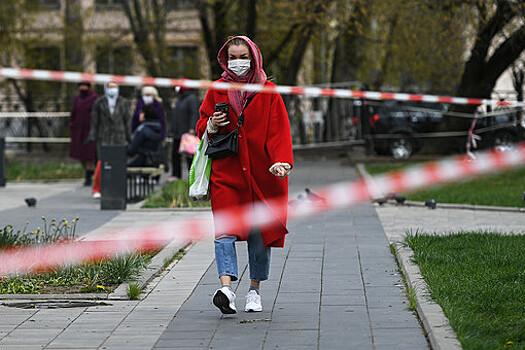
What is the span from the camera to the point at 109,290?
7453mm

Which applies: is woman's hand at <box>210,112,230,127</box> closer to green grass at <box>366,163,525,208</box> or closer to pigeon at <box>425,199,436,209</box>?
pigeon at <box>425,199,436,209</box>

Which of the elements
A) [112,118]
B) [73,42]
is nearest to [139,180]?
[112,118]

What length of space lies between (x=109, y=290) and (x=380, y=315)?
209 centimetres

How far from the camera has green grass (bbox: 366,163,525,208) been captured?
45.4 ft

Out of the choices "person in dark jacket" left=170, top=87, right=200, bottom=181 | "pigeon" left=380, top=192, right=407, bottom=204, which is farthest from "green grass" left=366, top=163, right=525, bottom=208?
"person in dark jacket" left=170, top=87, right=200, bottom=181

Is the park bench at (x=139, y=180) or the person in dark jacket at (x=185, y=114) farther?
the person in dark jacket at (x=185, y=114)

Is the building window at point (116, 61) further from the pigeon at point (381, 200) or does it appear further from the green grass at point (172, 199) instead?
the pigeon at point (381, 200)

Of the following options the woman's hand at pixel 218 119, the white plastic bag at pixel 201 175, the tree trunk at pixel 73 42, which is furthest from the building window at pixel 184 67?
the woman's hand at pixel 218 119

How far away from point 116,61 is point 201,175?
2924 cm

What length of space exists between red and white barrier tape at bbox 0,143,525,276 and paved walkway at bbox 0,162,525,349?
1.95ft

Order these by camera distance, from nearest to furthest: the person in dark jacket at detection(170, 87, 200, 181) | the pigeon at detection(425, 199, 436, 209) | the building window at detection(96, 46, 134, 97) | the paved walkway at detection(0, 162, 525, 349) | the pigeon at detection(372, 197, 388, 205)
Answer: the paved walkway at detection(0, 162, 525, 349) → the pigeon at detection(425, 199, 436, 209) → the pigeon at detection(372, 197, 388, 205) → the person in dark jacket at detection(170, 87, 200, 181) → the building window at detection(96, 46, 134, 97)

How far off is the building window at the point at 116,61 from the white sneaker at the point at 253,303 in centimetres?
2155

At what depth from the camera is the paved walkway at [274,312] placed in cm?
586

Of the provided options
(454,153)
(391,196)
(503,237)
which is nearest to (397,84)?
(454,153)
